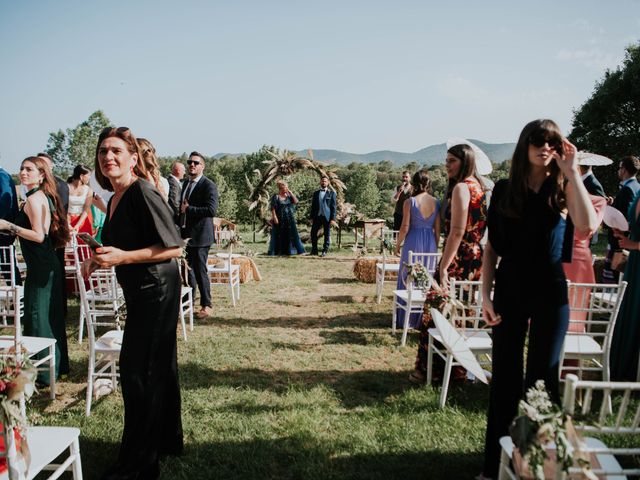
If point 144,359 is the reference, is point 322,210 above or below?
above

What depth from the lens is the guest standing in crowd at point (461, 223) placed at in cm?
371

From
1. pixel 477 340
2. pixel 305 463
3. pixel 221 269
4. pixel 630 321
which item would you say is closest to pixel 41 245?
pixel 305 463

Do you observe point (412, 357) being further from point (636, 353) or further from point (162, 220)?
point (162, 220)

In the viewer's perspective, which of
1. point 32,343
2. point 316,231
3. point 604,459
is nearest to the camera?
point 604,459

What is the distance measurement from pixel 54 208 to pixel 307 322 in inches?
147

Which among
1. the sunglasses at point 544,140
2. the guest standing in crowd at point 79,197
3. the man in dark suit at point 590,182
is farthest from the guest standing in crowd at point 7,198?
the man in dark suit at point 590,182

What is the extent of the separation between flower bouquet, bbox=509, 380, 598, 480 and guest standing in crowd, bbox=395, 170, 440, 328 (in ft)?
13.3

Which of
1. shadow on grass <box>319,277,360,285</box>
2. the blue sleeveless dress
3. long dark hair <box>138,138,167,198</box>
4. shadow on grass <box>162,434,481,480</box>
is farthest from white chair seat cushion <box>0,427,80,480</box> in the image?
shadow on grass <box>319,277,360,285</box>

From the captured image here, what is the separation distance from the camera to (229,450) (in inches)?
126

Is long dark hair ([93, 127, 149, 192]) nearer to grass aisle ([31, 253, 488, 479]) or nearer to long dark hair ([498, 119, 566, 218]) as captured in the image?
grass aisle ([31, 253, 488, 479])

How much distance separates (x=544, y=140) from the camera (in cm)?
225

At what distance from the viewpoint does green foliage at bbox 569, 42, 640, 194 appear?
23016 mm

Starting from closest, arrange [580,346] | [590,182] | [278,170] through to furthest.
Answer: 1. [580,346]
2. [590,182]
3. [278,170]

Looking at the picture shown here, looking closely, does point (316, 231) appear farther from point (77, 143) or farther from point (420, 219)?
point (77, 143)
